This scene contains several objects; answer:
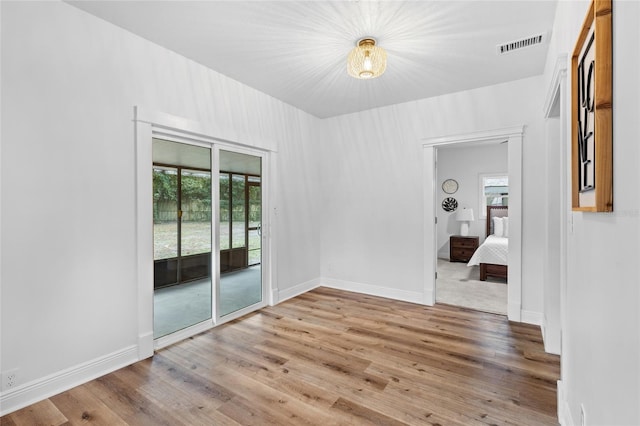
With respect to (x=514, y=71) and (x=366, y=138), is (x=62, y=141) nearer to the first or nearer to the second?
(x=366, y=138)

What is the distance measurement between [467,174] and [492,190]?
25.7 inches

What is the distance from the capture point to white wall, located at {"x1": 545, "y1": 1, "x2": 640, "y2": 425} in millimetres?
842

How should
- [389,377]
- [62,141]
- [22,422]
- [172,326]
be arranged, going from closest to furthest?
[22,422] → [62,141] → [389,377] → [172,326]

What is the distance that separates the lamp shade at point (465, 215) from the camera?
23.0ft

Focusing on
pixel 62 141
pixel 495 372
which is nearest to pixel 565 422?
pixel 495 372

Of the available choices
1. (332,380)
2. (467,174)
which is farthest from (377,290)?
(467,174)

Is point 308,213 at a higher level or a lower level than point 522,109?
lower

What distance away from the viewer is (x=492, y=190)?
23.5 ft

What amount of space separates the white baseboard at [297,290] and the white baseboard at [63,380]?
1851 millimetres

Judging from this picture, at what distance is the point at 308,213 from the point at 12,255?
10.4 feet

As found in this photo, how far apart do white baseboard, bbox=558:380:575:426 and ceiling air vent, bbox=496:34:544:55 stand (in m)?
2.60

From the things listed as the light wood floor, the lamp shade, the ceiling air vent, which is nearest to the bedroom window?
the lamp shade

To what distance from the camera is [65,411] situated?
6.41 ft

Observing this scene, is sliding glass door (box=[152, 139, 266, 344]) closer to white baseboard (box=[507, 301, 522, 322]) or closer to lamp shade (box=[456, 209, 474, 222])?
white baseboard (box=[507, 301, 522, 322])
